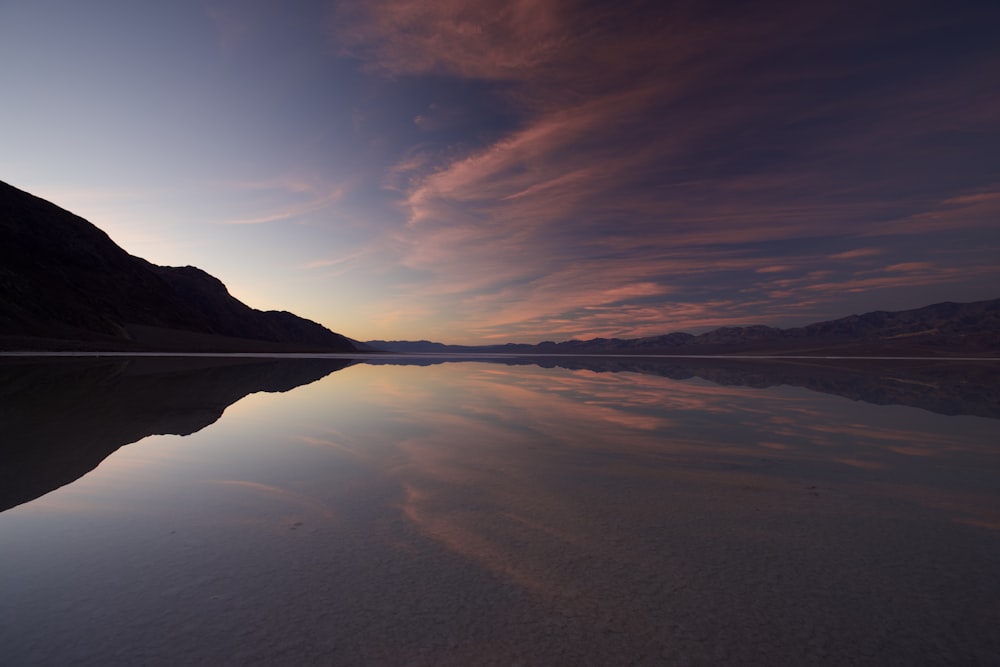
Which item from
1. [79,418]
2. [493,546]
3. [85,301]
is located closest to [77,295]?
[85,301]

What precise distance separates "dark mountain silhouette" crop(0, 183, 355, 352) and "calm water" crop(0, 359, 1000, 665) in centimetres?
5521

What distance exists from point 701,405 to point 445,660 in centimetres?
1359

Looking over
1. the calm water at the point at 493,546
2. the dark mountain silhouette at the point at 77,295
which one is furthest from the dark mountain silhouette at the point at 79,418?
the dark mountain silhouette at the point at 77,295

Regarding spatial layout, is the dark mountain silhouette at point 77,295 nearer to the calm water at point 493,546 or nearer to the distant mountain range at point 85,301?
the distant mountain range at point 85,301

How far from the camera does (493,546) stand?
4410 mm

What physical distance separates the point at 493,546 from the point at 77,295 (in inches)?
4086

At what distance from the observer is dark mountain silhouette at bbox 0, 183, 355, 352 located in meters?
60.7

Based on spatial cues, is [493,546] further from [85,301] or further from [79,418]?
[85,301]

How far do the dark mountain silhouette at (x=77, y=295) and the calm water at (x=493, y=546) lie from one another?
55.2 meters

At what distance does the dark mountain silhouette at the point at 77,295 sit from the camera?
6072 centimetres

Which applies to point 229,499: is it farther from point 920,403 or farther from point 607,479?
point 920,403

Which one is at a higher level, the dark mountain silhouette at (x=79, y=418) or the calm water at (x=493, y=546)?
the dark mountain silhouette at (x=79, y=418)

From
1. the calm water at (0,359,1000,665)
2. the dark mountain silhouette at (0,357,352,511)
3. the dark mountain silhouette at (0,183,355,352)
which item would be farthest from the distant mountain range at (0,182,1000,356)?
the calm water at (0,359,1000,665)

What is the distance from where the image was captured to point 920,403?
16.0 meters
